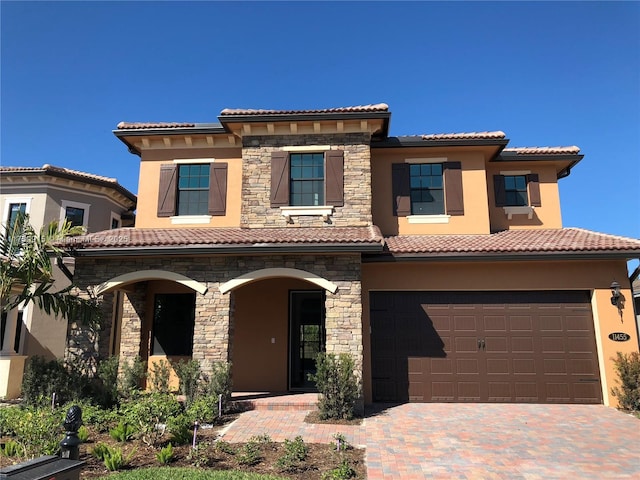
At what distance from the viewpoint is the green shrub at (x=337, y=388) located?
30.1 feet

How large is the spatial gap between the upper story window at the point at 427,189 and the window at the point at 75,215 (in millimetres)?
13077

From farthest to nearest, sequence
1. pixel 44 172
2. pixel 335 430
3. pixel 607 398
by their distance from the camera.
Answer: pixel 44 172, pixel 607 398, pixel 335 430

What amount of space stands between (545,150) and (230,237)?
412 inches

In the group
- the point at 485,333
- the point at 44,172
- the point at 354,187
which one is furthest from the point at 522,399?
the point at 44,172

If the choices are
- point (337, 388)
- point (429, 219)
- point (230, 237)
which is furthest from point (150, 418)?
point (429, 219)

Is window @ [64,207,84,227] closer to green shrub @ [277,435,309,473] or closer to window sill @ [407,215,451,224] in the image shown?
window sill @ [407,215,451,224]

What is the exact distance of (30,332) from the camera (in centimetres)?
1519

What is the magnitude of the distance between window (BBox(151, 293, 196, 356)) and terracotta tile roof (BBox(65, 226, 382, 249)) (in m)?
2.25

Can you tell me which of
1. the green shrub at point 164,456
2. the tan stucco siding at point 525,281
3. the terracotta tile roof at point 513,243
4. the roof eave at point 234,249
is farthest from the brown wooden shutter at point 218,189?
the green shrub at point 164,456

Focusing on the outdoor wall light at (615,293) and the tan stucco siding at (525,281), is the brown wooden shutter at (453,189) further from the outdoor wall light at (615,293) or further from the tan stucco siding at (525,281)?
the outdoor wall light at (615,293)

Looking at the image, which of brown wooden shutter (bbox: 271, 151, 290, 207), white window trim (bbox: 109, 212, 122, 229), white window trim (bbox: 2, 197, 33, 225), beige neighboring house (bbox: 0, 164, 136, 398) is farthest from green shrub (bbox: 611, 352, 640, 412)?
white window trim (bbox: 2, 197, 33, 225)

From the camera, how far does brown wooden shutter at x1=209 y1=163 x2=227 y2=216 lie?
13.2 meters

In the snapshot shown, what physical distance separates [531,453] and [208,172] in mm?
11206

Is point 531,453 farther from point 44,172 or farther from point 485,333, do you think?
point 44,172
